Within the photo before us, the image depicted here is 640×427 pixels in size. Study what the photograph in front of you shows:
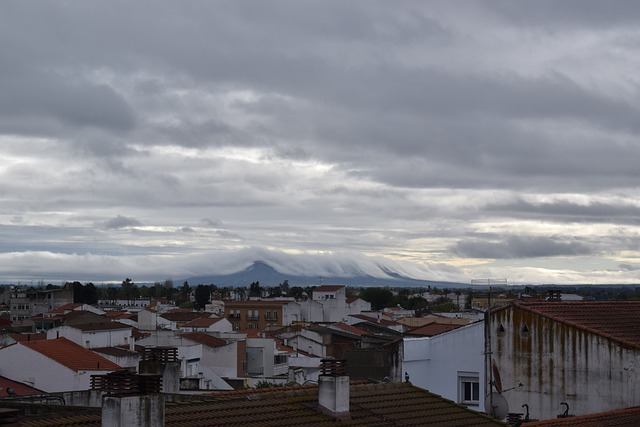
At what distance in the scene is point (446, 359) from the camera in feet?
106

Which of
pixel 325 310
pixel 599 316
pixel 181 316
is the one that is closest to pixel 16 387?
pixel 599 316

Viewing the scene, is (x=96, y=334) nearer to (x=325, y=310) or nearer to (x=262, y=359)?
(x=262, y=359)

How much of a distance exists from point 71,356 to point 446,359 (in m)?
26.6

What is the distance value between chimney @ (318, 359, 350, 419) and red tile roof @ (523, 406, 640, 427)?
5.28 metres

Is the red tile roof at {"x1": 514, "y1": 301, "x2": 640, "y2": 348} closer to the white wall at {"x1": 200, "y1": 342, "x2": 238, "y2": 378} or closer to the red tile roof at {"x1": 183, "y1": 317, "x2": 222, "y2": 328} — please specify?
the white wall at {"x1": 200, "y1": 342, "x2": 238, "y2": 378}

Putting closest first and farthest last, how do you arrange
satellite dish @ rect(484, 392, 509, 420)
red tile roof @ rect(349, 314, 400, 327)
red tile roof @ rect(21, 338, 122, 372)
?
satellite dish @ rect(484, 392, 509, 420) < red tile roof @ rect(21, 338, 122, 372) < red tile roof @ rect(349, 314, 400, 327)

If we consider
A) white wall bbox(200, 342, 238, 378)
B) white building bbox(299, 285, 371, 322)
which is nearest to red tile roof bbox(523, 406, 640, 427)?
white wall bbox(200, 342, 238, 378)

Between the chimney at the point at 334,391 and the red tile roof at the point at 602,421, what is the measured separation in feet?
17.3

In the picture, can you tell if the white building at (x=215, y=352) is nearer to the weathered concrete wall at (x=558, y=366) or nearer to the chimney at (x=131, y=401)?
the weathered concrete wall at (x=558, y=366)

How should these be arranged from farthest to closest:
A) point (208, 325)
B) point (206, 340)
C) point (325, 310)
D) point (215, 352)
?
point (325, 310) → point (208, 325) → point (206, 340) → point (215, 352)

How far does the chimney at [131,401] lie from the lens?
14680 mm

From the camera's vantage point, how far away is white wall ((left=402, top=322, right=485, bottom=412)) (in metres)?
31.6

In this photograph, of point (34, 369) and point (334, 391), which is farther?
point (34, 369)

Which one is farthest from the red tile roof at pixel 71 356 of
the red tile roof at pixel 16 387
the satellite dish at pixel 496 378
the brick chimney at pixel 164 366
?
the brick chimney at pixel 164 366
